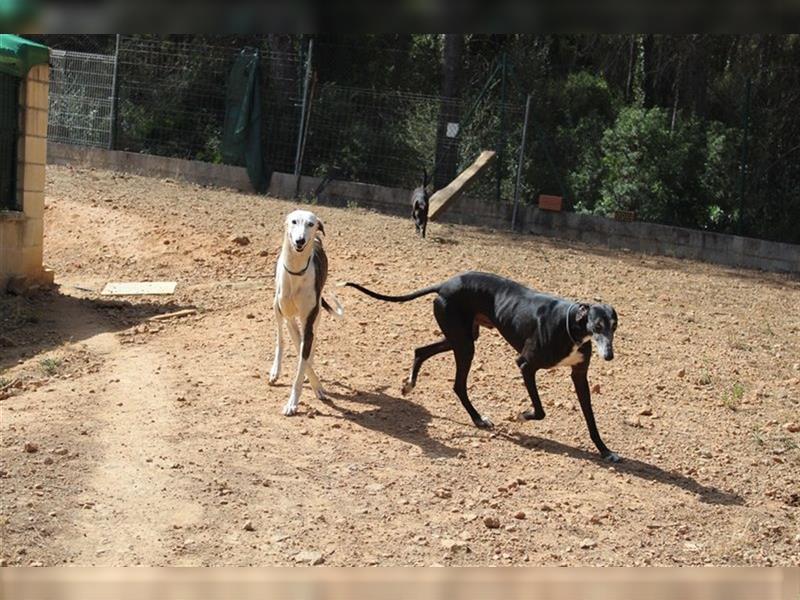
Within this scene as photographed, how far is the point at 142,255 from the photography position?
1294 cm

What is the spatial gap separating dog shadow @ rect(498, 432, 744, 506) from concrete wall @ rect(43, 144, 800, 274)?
906 cm

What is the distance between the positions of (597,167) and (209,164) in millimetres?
6784

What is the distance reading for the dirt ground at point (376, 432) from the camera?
543cm

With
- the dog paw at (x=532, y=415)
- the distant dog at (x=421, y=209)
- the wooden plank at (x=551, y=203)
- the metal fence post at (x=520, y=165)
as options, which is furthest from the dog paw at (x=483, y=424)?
the wooden plank at (x=551, y=203)

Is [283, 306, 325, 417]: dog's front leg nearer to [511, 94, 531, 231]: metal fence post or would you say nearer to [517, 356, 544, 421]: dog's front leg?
[517, 356, 544, 421]: dog's front leg

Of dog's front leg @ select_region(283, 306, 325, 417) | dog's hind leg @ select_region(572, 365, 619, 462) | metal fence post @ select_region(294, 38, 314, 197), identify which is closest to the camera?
dog's hind leg @ select_region(572, 365, 619, 462)

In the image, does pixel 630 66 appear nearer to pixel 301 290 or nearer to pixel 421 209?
pixel 421 209

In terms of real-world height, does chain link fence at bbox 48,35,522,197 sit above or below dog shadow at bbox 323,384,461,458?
above

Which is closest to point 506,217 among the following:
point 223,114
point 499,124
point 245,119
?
point 499,124

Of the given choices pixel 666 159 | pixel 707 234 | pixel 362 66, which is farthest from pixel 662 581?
pixel 362 66

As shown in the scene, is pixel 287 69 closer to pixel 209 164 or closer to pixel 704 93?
pixel 209 164

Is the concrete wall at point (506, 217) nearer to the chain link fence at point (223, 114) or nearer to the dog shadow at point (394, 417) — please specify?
the chain link fence at point (223, 114)

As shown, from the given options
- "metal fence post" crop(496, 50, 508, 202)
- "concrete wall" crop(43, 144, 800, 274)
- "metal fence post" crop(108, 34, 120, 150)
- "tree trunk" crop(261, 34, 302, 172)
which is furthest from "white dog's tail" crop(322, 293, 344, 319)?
"metal fence post" crop(108, 34, 120, 150)

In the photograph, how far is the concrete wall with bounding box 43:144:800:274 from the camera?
15.9 m
